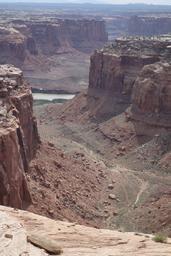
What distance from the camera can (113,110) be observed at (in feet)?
273

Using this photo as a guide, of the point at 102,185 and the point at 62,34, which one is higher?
the point at 102,185

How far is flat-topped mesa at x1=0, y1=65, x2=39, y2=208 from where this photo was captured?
3709 cm

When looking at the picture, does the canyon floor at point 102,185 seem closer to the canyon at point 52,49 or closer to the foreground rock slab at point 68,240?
the foreground rock slab at point 68,240

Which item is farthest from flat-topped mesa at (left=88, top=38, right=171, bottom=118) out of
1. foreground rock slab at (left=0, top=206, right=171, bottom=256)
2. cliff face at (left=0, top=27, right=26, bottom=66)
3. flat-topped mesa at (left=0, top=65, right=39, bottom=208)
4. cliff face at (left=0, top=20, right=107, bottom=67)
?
foreground rock slab at (left=0, top=206, right=171, bottom=256)

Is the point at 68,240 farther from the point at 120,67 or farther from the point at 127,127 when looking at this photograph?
the point at 120,67

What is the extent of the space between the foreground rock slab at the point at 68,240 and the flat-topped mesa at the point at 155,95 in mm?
45125

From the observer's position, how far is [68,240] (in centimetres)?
2502

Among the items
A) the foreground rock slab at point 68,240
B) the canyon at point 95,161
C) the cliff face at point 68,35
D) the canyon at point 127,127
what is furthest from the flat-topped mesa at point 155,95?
the cliff face at point 68,35

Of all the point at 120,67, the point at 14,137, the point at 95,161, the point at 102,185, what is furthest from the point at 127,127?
the point at 14,137

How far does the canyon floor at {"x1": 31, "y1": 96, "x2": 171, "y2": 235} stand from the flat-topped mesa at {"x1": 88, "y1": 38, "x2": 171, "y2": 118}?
889cm

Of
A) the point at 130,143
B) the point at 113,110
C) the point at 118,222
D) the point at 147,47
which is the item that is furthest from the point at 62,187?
the point at 147,47

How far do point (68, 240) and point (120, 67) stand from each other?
6103cm

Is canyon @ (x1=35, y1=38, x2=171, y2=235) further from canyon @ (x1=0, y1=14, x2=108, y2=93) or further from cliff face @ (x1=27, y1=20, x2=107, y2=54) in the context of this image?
cliff face @ (x1=27, y1=20, x2=107, y2=54)

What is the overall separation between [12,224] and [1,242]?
2293 millimetres
